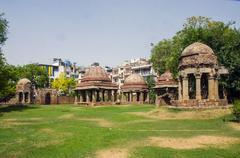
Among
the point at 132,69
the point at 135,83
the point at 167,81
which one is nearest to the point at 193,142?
the point at 167,81

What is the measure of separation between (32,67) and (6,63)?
39670 millimetres

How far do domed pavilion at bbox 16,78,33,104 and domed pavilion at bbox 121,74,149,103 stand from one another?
20.4m

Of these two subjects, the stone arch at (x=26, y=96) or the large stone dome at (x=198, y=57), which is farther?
the stone arch at (x=26, y=96)

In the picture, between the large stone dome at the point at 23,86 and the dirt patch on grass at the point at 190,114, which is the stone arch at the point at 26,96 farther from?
the dirt patch on grass at the point at 190,114

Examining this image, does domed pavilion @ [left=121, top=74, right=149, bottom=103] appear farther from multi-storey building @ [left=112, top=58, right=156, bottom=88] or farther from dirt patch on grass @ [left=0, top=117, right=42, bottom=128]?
dirt patch on grass @ [left=0, top=117, right=42, bottom=128]

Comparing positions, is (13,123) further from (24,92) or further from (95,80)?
(24,92)

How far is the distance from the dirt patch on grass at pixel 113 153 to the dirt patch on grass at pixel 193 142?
1905 mm

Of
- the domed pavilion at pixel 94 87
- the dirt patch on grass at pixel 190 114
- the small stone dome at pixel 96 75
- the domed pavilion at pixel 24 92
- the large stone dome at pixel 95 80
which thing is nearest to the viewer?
the dirt patch on grass at pixel 190 114

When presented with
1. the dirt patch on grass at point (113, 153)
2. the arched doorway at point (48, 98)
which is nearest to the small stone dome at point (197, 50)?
the dirt patch on grass at point (113, 153)

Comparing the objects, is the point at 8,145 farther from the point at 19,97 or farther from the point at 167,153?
the point at 19,97

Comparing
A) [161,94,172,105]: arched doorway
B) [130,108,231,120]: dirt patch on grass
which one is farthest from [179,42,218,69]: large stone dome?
[161,94,172,105]: arched doorway

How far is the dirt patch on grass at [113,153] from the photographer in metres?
11.1

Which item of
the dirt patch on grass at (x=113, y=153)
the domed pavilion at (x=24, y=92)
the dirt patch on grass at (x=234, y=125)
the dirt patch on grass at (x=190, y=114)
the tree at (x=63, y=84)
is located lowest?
the dirt patch on grass at (x=113, y=153)

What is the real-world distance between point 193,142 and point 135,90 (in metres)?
44.9
